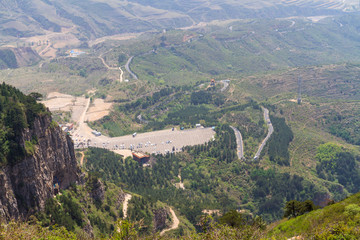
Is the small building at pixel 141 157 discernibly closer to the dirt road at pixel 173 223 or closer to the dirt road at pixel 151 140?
the dirt road at pixel 151 140


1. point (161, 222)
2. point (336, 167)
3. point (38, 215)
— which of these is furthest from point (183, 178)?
point (38, 215)

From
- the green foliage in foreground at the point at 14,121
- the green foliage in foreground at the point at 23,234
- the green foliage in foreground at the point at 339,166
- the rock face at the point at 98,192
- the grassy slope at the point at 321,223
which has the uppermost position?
the green foliage in foreground at the point at 14,121

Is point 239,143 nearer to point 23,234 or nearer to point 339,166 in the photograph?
point 339,166

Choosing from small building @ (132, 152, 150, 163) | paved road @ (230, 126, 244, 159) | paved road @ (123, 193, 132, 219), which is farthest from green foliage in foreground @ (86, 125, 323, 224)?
paved road @ (123, 193, 132, 219)

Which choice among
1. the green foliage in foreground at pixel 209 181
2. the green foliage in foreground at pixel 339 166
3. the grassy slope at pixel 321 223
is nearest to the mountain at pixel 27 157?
the green foliage in foreground at pixel 209 181

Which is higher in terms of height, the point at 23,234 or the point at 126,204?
the point at 23,234

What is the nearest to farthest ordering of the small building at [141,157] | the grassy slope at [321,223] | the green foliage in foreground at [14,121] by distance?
the grassy slope at [321,223]
the green foliage in foreground at [14,121]
the small building at [141,157]

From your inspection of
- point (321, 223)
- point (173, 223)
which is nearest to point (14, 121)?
point (173, 223)
